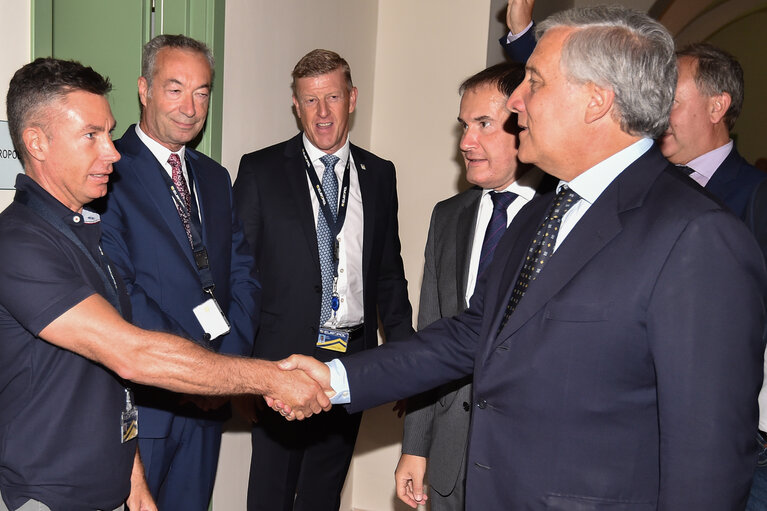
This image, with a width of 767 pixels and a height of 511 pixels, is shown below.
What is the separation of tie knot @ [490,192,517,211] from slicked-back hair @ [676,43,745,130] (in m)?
1.15

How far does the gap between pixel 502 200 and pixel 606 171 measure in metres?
0.86

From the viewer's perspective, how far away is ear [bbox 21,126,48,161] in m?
1.91

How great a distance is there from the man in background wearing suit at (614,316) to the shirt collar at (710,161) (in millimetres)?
1514

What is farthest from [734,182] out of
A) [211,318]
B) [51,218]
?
[51,218]

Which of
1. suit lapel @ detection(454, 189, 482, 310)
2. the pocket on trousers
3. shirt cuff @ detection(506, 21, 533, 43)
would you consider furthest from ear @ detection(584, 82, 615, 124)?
shirt cuff @ detection(506, 21, 533, 43)

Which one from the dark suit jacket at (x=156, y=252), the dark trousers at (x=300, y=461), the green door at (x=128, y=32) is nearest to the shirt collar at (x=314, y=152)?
the green door at (x=128, y=32)

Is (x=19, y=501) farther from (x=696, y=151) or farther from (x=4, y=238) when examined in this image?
(x=696, y=151)

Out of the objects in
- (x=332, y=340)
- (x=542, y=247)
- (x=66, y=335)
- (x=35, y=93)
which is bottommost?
(x=332, y=340)

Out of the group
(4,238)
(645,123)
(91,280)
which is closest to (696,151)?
(645,123)

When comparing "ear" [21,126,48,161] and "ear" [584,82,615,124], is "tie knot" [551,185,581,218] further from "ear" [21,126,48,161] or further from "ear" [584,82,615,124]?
"ear" [21,126,48,161]

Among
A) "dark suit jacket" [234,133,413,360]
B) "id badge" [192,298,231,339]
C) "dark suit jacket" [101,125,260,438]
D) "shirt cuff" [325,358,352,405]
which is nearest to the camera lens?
"shirt cuff" [325,358,352,405]

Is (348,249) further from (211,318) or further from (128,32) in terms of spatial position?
(128,32)

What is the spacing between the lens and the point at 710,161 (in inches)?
119

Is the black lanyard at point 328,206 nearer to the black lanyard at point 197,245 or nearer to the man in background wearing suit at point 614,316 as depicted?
the black lanyard at point 197,245
